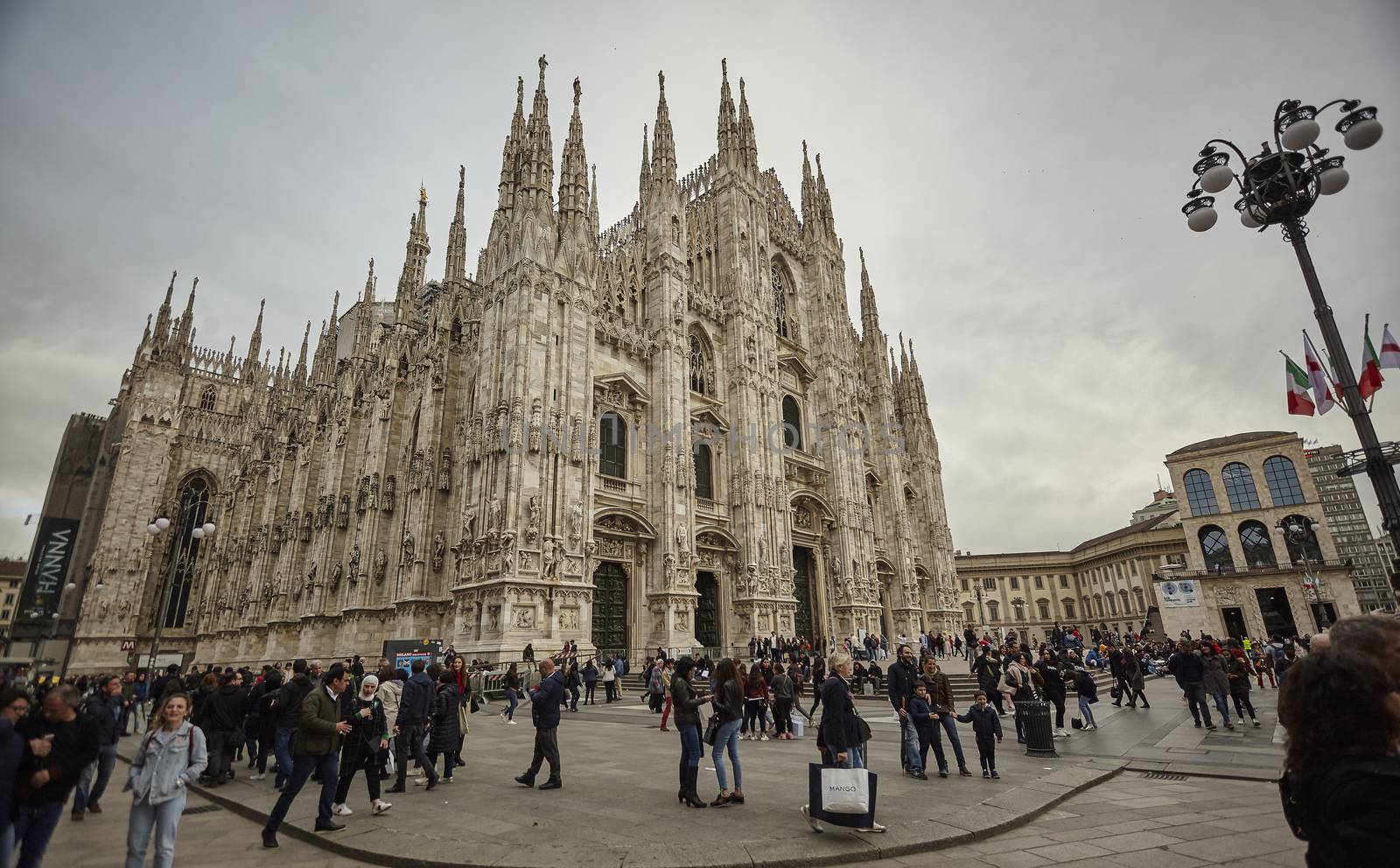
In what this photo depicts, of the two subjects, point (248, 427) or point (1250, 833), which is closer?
point (1250, 833)

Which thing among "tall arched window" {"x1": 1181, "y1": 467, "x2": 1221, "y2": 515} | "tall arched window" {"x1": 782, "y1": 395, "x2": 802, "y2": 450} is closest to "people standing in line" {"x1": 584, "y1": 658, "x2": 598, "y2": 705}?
"tall arched window" {"x1": 782, "y1": 395, "x2": 802, "y2": 450}

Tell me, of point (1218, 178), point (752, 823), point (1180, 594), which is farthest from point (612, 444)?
point (1180, 594)

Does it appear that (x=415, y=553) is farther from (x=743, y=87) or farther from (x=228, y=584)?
(x=743, y=87)

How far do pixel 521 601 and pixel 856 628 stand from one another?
714 inches

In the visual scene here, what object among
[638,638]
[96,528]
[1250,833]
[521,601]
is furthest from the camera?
[96,528]

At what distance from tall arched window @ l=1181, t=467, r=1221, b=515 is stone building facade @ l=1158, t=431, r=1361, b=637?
0.21 feet

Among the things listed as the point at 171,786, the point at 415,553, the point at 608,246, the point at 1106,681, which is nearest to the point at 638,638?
the point at 415,553

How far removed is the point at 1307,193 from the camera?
938 cm

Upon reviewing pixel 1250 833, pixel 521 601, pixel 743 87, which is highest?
pixel 743 87

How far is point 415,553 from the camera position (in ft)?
84.0

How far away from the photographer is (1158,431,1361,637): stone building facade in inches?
1688

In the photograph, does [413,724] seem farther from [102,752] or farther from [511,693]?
[511,693]

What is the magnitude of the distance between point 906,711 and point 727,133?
1390 inches

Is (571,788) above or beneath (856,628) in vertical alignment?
beneath
